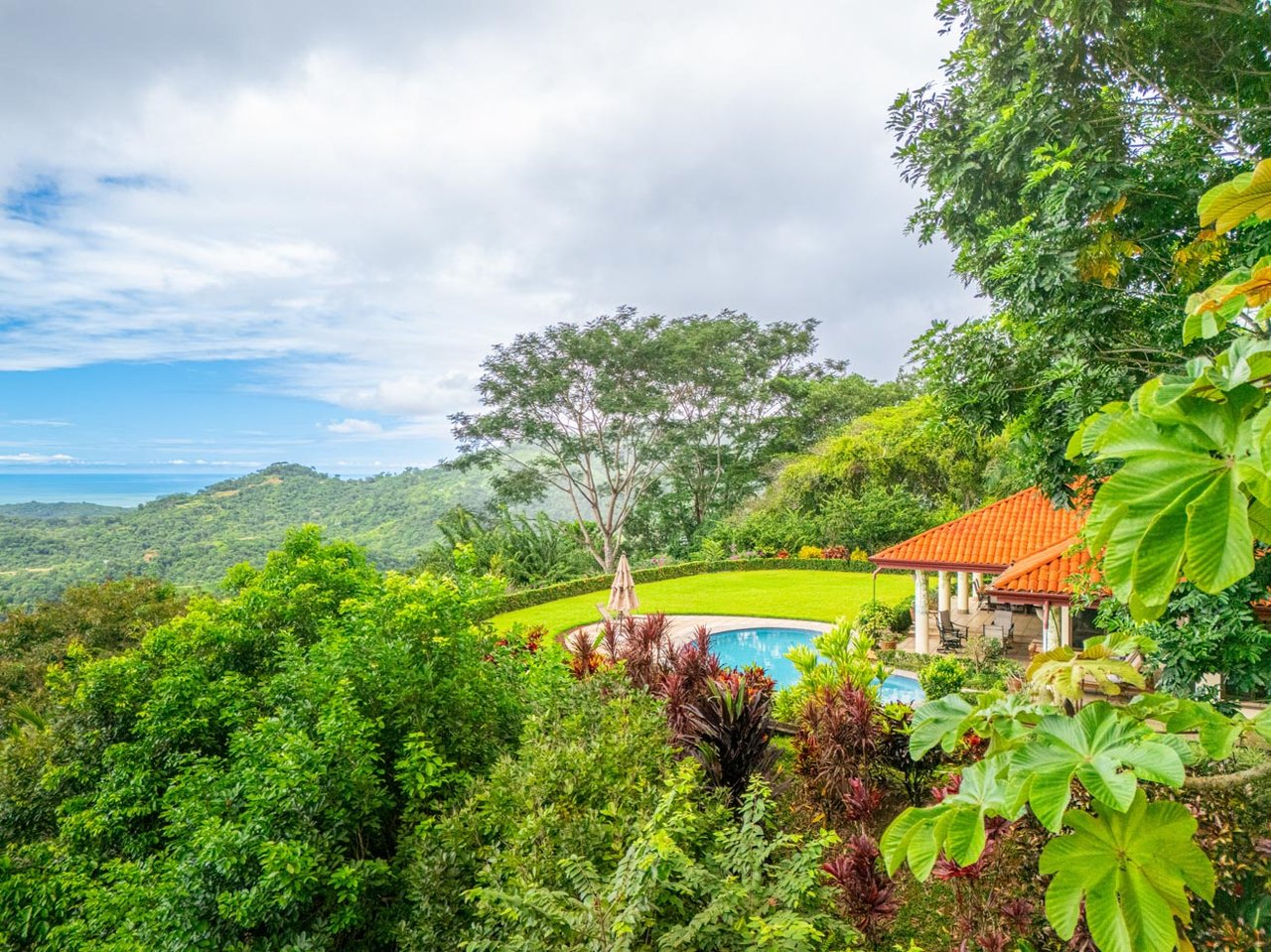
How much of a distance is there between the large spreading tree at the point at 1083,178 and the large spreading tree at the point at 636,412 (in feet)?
60.9

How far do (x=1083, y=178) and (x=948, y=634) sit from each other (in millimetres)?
9643

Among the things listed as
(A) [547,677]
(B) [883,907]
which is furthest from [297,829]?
(B) [883,907]

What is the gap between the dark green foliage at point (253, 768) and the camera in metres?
3.67

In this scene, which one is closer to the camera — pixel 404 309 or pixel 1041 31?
pixel 1041 31

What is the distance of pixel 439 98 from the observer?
13.2 meters

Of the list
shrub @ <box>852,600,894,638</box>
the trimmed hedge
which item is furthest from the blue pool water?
the trimmed hedge

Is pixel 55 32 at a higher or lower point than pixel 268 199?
lower

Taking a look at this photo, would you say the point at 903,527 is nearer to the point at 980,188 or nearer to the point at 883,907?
the point at 980,188

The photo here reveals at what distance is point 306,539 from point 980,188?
9.07 m

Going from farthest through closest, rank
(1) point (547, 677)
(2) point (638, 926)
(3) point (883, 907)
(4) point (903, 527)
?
(4) point (903, 527) < (1) point (547, 677) < (3) point (883, 907) < (2) point (638, 926)

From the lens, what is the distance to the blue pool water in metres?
13.2

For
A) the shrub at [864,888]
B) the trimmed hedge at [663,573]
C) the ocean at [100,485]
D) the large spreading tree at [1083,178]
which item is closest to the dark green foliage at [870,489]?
the trimmed hedge at [663,573]

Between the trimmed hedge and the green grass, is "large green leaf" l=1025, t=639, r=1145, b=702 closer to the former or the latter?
the green grass

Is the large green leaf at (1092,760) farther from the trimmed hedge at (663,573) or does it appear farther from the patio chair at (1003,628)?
the trimmed hedge at (663,573)
